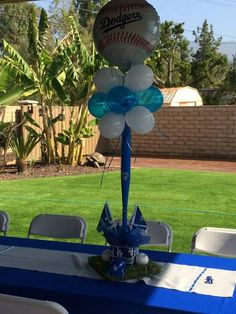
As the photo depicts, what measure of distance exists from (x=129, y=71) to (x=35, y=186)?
7490 mm

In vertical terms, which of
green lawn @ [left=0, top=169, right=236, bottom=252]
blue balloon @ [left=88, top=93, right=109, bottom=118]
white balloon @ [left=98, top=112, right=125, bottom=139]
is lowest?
green lawn @ [left=0, top=169, right=236, bottom=252]

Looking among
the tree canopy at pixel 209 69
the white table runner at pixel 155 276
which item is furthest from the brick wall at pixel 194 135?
the tree canopy at pixel 209 69

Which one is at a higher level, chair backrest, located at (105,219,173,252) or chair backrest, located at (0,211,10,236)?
chair backrest, located at (105,219,173,252)

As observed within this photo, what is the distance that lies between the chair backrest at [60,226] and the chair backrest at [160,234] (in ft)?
2.04

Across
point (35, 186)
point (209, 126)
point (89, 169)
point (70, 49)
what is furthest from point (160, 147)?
point (35, 186)

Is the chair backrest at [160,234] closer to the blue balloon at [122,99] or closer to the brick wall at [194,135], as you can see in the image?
the blue balloon at [122,99]

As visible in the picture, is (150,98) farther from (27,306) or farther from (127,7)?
(27,306)

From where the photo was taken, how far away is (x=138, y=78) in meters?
3.37

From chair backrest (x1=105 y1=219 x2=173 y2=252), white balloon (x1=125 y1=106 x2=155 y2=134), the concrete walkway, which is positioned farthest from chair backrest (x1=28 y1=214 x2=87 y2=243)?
the concrete walkway

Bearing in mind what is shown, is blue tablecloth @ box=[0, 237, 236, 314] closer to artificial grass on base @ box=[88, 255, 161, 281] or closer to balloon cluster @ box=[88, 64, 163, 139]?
artificial grass on base @ box=[88, 255, 161, 281]

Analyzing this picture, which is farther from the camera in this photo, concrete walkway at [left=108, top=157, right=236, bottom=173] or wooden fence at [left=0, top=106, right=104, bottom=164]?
wooden fence at [left=0, top=106, right=104, bottom=164]

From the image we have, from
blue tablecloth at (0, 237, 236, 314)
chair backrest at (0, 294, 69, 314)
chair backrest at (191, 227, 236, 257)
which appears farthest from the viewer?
chair backrest at (191, 227, 236, 257)

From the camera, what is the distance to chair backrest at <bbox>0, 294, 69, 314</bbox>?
2.49 meters

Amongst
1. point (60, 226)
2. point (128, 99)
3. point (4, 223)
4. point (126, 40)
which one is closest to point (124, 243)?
point (128, 99)
